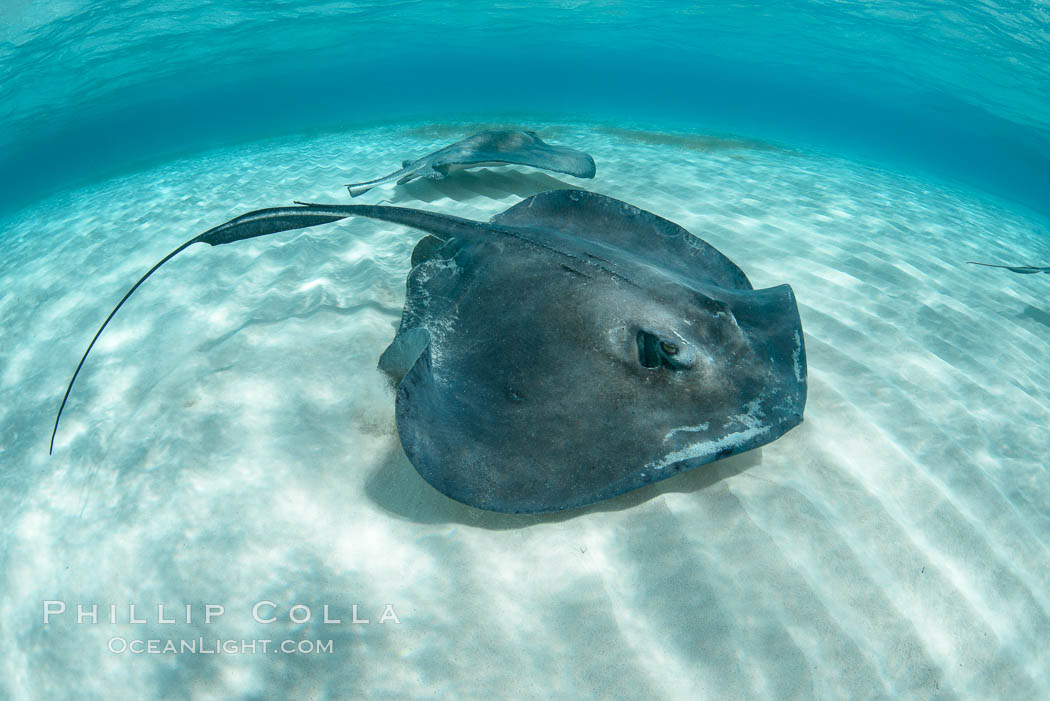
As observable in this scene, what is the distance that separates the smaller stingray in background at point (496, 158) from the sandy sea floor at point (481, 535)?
10.8ft

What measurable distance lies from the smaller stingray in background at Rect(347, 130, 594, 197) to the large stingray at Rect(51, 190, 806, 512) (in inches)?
150

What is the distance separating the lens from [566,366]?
7.32 ft

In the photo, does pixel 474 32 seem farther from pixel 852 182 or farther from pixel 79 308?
pixel 79 308

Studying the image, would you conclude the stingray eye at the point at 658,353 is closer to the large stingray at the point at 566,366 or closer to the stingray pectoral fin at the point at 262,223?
the large stingray at the point at 566,366

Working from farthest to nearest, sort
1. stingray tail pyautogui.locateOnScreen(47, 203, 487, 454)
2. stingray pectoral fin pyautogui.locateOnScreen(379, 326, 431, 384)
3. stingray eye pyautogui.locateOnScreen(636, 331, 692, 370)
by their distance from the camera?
stingray pectoral fin pyautogui.locateOnScreen(379, 326, 431, 384) < stingray tail pyautogui.locateOnScreen(47, 203, 487, 454) < stingray eye pyautogui.locateOnScreen(636, 331, 692, 370)

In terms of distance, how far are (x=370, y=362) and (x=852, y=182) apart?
13489 mm

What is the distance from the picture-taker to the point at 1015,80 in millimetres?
32188

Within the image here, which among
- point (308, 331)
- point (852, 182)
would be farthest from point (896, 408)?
point (852, 182)

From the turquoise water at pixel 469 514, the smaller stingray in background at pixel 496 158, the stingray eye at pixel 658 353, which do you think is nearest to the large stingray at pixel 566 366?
the stingray eye at pixel 658 353

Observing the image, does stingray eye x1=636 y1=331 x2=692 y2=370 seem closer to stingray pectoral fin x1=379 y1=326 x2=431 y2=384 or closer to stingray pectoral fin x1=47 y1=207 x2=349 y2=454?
stingray pectoral fin x1=379 y1=326 x2=431 y2=384

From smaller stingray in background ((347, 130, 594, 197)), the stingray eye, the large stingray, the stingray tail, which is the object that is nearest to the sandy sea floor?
the large stingray

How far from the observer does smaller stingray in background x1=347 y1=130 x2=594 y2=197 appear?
257 inches

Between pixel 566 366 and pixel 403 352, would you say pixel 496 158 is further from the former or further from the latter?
pixel 566 366

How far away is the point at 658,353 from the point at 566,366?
45 centimetres
